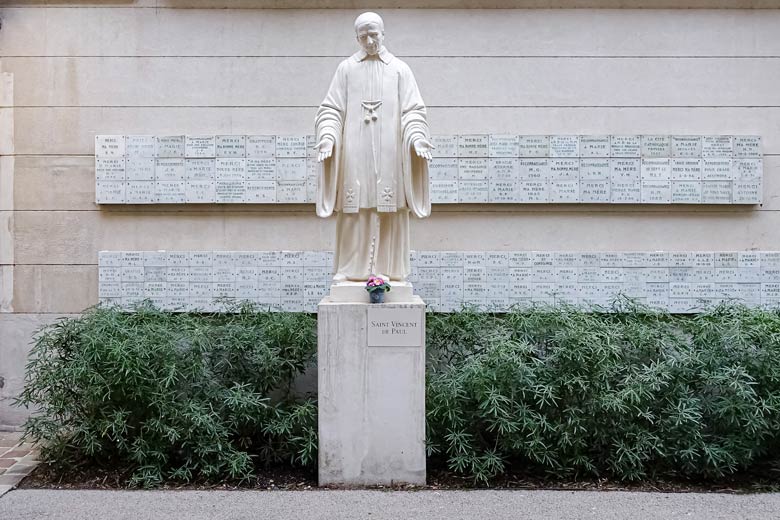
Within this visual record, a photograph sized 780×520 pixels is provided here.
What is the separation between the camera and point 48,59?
6461 mm

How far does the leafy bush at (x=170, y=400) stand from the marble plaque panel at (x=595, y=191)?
10.3 ft

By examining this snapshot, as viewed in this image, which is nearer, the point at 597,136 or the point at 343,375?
the point at 343,375

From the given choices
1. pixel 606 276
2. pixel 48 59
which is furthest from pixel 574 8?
pixel 48 59

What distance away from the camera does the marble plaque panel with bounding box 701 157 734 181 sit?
637 cm

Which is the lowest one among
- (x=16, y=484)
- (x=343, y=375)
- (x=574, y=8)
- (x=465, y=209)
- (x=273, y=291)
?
(x=16, y=484)

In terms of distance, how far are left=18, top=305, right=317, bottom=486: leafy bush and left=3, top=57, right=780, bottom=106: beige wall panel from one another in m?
2.51

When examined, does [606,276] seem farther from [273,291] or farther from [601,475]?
[273,291]

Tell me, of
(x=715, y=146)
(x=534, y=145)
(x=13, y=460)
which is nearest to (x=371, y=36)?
(x=534, y=145)

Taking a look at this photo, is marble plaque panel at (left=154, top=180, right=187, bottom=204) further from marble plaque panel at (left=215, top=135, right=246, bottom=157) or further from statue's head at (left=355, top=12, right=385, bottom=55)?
statue's head at (left=355, top=12, right=385, bottom=55)

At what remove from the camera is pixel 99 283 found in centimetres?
644

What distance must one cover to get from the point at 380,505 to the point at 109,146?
14.8ft

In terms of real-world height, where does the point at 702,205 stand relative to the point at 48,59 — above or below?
below

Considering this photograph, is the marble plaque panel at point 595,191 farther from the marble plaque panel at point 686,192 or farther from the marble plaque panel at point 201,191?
the marble plaque panel at point 201,191

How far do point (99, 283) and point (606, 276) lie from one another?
5211 millimetres
